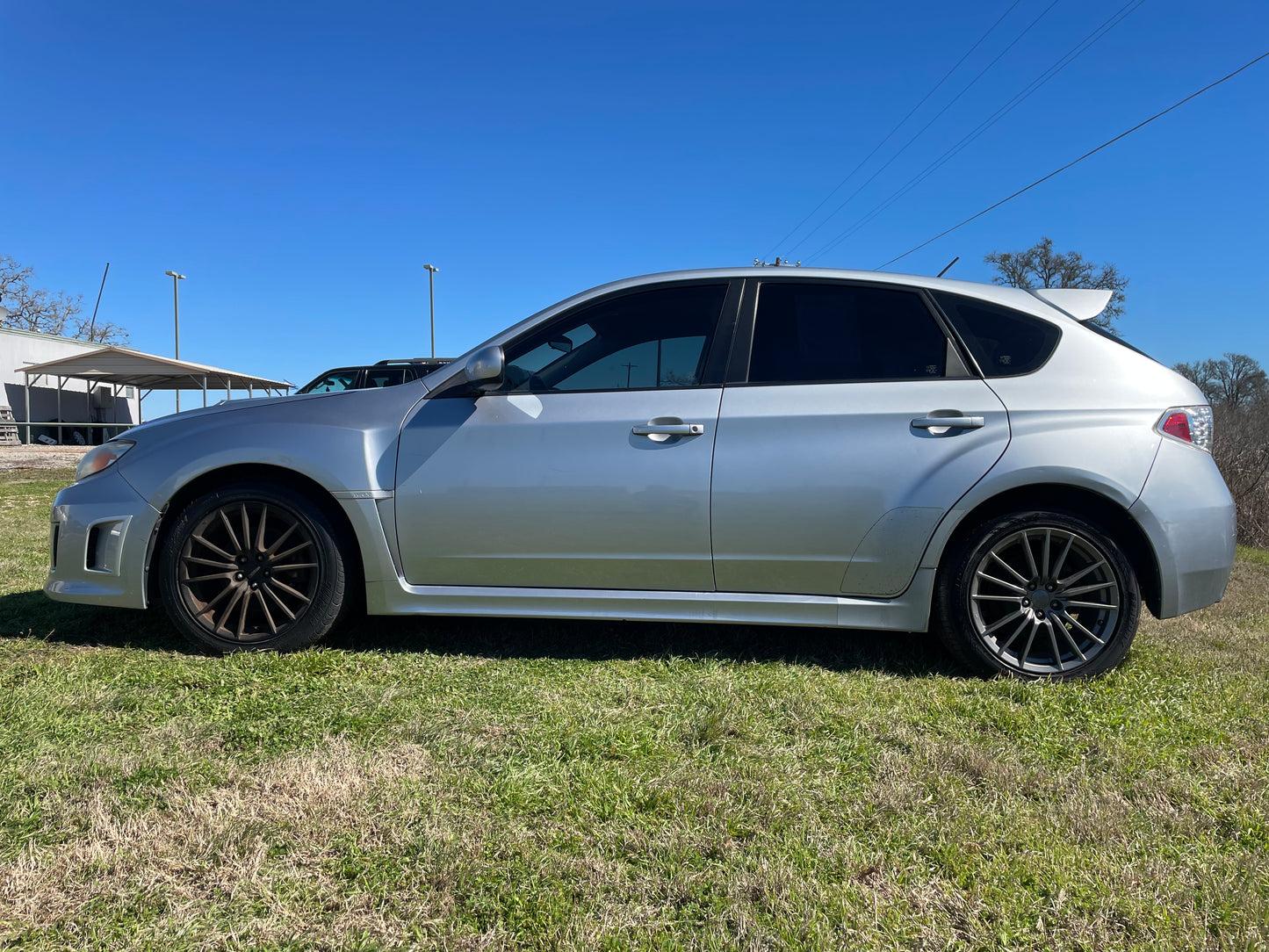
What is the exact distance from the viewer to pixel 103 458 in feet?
11.8

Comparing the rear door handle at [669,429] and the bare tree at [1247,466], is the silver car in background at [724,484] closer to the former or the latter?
the rear door handle at [669,429]

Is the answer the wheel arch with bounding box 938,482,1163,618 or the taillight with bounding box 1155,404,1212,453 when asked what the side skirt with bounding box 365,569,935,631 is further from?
the taillight with bounding box 1155,404,1212,453

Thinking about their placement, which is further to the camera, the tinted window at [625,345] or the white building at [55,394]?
the white building at [55,394]

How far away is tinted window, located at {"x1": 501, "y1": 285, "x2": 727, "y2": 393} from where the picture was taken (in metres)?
3.41

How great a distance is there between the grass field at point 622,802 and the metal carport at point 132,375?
66.7ft

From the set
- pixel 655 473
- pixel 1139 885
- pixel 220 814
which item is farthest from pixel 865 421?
pixel 220 814

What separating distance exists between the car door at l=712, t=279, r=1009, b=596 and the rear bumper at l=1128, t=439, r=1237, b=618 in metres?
0.65

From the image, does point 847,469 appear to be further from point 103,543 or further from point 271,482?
point 103,543

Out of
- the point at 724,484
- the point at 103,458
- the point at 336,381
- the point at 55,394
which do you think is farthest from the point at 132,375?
the point at 724,484

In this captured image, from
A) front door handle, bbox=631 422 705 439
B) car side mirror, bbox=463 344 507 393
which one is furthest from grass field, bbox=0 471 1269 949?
car side mirror, bbox=463 344 507 393

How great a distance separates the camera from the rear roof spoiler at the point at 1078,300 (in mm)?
3453

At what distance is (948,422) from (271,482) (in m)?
2.95

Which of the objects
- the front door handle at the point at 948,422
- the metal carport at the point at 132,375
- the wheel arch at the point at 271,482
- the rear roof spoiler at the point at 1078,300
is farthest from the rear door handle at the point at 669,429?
the metal carport at the point at 132,375

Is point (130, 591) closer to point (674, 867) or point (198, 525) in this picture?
point (198, 525)
